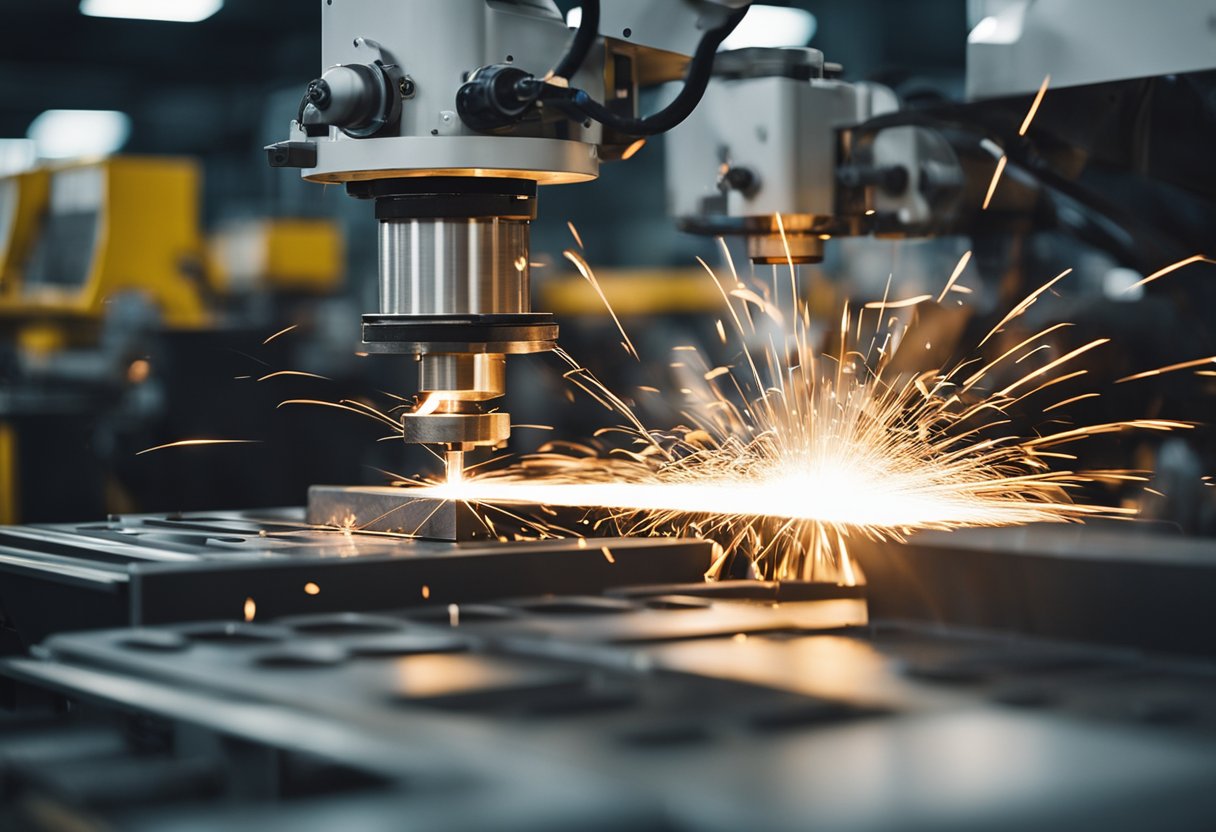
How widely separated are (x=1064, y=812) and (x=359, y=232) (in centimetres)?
1288

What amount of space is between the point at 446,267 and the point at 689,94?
282mm

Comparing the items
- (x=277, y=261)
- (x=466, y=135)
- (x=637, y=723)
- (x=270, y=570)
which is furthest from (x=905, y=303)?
(x=277, y=261)

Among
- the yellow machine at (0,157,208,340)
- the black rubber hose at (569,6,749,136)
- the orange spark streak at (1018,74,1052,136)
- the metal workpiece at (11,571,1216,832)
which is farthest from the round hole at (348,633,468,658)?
the yellow machine at (0,157,208,340)

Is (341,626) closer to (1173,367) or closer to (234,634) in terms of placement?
(234,634)

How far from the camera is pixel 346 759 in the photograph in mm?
849

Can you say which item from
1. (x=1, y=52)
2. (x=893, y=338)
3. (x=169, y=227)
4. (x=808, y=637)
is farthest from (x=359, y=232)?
(x=808, y=637)

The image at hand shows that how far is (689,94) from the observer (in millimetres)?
1520

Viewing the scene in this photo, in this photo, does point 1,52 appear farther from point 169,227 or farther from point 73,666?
point 73,666

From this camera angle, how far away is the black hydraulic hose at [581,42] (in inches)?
59.7

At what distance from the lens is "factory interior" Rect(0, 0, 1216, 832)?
0.87 meters

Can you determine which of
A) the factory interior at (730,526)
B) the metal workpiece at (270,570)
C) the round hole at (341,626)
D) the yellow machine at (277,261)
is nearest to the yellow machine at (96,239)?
the yellow machine at (277,261)

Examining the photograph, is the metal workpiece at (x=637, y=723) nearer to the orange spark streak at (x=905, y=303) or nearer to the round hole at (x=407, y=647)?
the round hole at (x=407, y=647)

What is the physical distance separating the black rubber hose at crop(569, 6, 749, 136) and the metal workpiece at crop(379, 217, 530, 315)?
5.9 inches

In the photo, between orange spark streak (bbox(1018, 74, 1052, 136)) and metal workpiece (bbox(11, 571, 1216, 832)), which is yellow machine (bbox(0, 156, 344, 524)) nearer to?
orange spark streak (bbox(1018, 74, 1052, 136))
